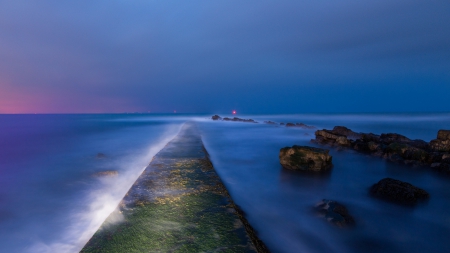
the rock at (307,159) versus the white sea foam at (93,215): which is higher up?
the rock at (307,159)

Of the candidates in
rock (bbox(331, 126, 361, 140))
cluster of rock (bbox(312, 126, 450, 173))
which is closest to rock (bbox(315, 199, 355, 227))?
cluster of rock (bbox(312, 126, 450, 173))

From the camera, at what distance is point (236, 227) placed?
10.2 feet

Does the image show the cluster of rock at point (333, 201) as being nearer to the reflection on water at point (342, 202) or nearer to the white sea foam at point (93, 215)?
the reflection on water at point (342, 202)

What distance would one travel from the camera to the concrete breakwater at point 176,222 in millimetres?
2672

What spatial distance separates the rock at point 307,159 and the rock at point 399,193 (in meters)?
1.85

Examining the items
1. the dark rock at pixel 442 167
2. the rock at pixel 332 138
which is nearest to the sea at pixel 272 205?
the dark rock at pixel 442 167

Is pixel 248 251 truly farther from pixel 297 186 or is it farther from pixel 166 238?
pixel 297 186

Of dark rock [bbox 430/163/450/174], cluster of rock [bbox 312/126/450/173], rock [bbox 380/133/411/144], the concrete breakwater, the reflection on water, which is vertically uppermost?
rock [bbox 380/133/411/144]

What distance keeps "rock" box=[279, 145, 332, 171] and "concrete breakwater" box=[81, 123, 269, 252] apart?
11.9 ft

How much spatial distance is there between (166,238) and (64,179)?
6346mm

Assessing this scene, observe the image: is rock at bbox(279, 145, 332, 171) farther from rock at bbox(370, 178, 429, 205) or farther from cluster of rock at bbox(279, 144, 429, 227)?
rock at bbox(370, 178, 429, 205)

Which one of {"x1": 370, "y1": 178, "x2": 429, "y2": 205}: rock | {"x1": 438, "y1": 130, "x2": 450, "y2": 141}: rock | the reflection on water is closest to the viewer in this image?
the reflection on water

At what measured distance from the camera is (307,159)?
24.0 feet

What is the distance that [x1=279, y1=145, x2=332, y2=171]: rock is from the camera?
7328 mm
